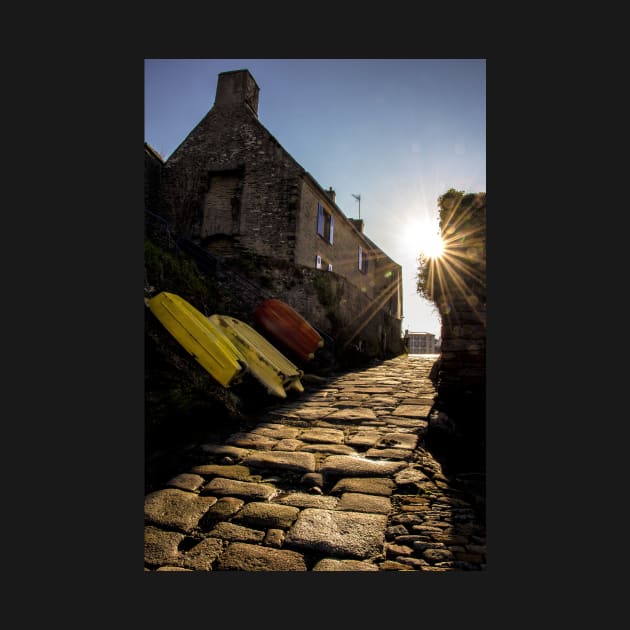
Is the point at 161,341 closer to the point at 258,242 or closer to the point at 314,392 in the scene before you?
the point at 314,392

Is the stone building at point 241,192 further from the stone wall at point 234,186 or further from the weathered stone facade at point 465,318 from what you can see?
the weathered stone facade at point 465,318

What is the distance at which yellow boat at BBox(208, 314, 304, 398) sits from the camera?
17.1 ft

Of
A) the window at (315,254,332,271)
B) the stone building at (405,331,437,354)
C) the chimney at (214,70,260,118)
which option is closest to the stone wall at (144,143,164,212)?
the chimney at (214,70,260,118)

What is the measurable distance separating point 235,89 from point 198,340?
13.8 m

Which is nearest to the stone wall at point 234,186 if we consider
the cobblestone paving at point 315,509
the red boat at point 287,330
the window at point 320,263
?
the window at point 320,263

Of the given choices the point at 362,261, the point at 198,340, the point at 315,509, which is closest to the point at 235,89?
the point at 362,261

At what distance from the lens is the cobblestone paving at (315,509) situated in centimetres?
173

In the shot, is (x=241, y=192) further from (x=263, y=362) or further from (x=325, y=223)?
(x=263, y=362)

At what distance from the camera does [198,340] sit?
4.31m

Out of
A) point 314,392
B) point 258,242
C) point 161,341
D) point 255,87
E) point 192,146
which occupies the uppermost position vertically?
point 255,87

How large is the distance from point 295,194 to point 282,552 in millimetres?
13101

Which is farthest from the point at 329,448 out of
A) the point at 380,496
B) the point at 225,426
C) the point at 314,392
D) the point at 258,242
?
the point at 258,242

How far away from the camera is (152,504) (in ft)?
7.32

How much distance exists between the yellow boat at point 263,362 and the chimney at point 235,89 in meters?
11.9
